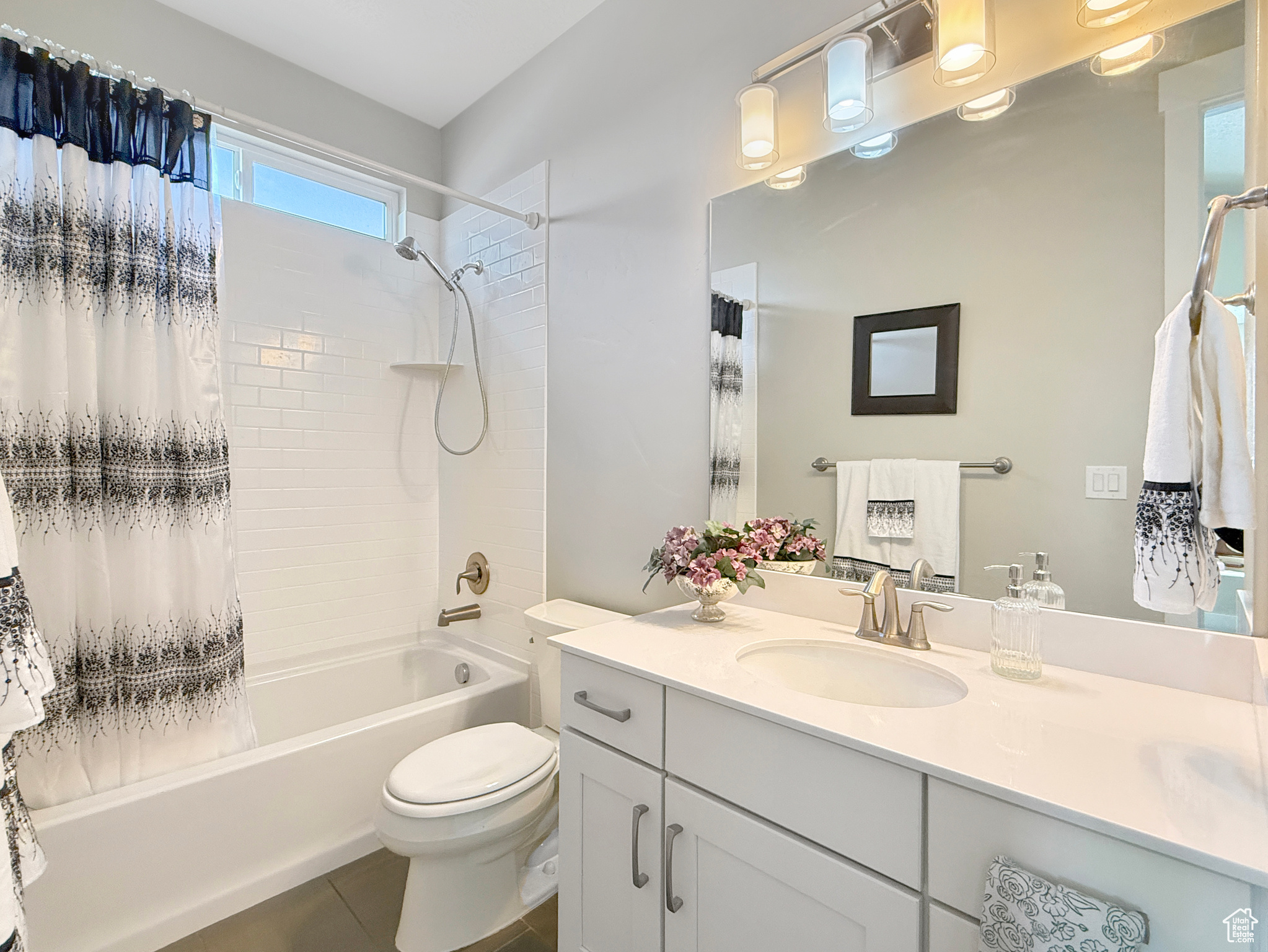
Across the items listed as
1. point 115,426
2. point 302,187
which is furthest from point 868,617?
point 302,187

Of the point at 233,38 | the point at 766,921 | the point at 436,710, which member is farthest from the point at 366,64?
the point at 766,921

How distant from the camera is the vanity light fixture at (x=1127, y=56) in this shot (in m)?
1.08

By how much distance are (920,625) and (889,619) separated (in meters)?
0.06

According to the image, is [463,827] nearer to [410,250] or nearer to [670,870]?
[670,870]

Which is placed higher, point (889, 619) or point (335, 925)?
point (889, 619)

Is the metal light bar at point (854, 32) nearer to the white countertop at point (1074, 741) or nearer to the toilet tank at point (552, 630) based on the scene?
the white countertop at point (1074, 741)

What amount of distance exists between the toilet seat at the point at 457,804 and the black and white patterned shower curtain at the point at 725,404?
0.85m

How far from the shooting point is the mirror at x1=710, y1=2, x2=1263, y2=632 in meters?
1.05

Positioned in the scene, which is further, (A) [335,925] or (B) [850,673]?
(A) [335,925]

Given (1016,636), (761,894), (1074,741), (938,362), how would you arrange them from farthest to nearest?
(938,362) → (1016,636) → (761,894) → (1074,741)

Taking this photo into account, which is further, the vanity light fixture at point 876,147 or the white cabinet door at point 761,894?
the vanity light fixture at point 876,147

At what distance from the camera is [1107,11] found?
110 cm

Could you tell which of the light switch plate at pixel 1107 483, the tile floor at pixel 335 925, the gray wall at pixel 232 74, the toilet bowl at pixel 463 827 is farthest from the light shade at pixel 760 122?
the tile floor at pixel 335 925

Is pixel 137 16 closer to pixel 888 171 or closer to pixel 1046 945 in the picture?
pixel 888 171
